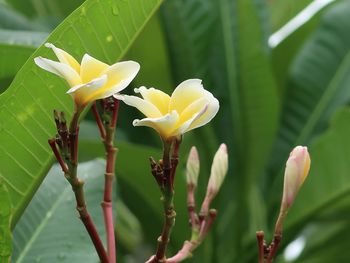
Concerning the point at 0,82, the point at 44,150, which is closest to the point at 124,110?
the point at 0,82

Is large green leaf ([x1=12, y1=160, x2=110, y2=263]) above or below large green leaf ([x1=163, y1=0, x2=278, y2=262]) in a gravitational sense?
below

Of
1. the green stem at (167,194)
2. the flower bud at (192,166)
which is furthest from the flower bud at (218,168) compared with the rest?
the green stem at (167,194)

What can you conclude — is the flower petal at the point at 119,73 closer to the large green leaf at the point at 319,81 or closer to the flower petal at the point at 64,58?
the flower petal at the point at 64,58

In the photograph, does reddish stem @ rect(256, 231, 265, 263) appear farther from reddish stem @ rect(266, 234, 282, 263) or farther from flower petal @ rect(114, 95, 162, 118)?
flower petal @ rect(114, 95, 162, 118)

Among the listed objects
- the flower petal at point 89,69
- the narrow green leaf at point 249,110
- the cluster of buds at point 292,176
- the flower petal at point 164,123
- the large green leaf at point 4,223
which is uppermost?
the narrow green leaf at point 249,110

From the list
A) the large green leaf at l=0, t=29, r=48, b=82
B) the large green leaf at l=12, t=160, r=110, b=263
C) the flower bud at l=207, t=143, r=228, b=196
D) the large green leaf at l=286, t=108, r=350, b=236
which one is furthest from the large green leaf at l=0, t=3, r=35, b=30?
the flower bud at l=207, t=143, r=228, b=196

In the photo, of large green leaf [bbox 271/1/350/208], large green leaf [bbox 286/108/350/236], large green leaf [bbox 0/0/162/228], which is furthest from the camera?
large green leaf [bbox 271/1/350/208]
